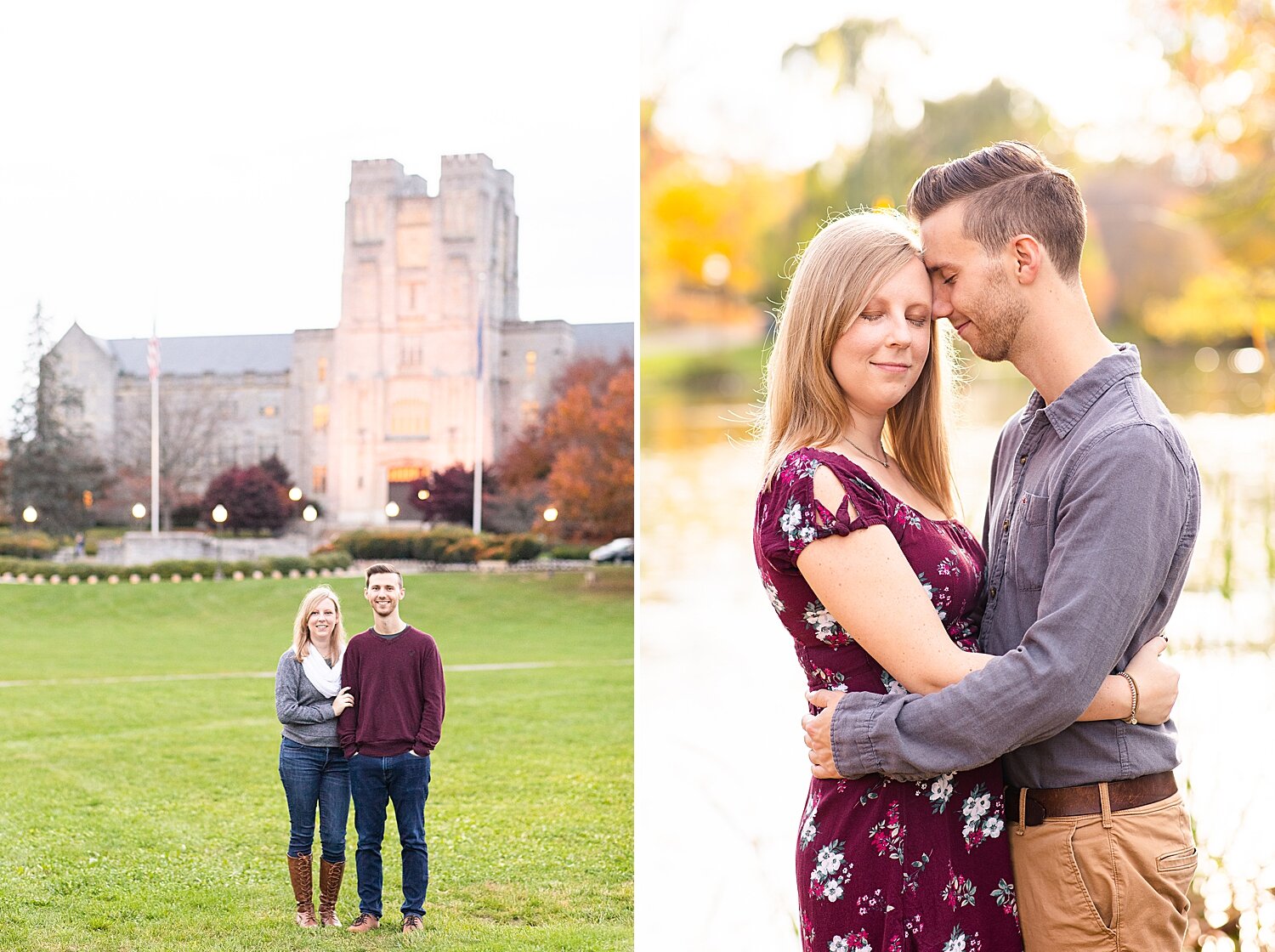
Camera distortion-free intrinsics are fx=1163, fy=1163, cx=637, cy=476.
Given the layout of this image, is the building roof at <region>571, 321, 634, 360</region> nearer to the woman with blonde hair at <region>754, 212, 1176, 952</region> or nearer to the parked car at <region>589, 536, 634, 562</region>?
the parked car at <region>589, 536, 634, 562</region>

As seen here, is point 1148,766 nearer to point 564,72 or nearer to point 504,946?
point 504,946

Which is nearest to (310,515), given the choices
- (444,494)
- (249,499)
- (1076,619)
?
(249,499)

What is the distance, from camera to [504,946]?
337cm

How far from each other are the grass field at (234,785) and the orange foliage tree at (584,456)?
303 millimetres

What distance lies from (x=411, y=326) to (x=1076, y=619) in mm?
2796

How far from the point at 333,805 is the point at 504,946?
0.82 meters

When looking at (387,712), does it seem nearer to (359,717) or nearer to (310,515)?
(359,717)

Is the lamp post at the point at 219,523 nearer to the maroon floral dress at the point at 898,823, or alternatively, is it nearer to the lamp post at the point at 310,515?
the lamp post at the point at 310,515

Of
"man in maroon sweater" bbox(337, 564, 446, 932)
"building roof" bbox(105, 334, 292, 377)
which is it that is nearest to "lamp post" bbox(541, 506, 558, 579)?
"building roof" bbox(105, 334, 292, 377)

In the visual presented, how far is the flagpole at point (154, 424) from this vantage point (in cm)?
342

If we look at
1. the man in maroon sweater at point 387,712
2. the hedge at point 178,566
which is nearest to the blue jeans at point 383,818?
the man in maroon sweater at point 387,712

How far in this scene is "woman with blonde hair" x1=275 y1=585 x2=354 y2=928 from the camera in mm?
2781

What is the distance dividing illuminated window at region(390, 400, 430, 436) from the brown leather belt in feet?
8.51

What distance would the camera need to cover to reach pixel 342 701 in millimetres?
2773
